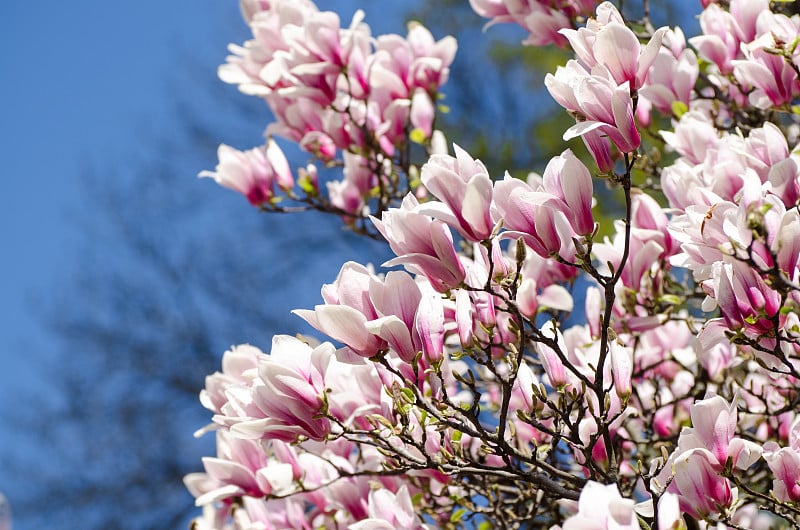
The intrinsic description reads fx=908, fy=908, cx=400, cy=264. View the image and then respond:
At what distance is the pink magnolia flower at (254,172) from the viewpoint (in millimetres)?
2547

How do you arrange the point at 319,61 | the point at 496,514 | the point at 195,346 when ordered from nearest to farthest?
the point at 496,514, the point at 319,61, the point at 195,346

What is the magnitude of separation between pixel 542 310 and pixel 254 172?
100cm

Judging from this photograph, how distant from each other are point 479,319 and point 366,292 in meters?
0.24

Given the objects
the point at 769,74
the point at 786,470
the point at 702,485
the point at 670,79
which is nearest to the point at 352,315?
the point at 702,485

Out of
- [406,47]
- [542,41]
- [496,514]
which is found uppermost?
[406,47]

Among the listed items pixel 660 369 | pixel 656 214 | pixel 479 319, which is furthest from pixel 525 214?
pixel 660 369

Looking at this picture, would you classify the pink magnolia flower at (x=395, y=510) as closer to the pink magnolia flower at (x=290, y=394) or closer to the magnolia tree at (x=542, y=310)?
the magnolia tree at (x=542, y=310)

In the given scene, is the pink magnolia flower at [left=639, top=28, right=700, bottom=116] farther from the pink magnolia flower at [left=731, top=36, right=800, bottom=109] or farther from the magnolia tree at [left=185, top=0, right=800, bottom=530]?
the pink magnolia flower at [left=731, top=36, right=800, bottom=109]

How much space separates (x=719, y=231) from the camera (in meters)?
1.32

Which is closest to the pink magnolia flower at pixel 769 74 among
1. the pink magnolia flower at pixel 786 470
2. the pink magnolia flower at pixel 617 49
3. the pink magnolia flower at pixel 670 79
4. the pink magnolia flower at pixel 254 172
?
the pink magnolia flower at pixel 670 79

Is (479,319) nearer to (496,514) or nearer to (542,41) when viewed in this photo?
(496,514)

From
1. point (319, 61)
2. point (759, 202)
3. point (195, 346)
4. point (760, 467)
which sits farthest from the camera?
point (195, 346)

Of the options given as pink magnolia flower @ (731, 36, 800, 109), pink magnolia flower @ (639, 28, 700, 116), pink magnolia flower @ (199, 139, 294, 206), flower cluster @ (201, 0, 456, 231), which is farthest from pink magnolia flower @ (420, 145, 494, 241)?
pink magnolia flower @ (199, 139, 294, 206)

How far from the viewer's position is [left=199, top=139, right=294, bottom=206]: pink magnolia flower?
8.36 ft
